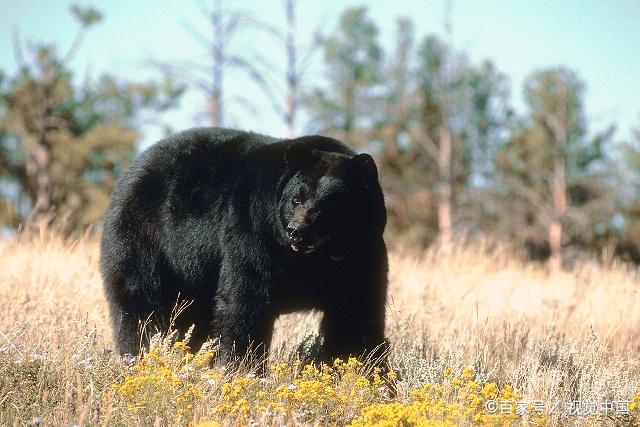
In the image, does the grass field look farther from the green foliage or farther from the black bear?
the green foliage

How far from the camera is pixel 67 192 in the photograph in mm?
29719

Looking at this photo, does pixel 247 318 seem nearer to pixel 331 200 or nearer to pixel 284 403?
pixel 331 200

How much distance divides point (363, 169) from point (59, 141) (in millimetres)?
27025

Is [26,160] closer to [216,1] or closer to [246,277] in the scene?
[216,1]

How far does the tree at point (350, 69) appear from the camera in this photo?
100 ft

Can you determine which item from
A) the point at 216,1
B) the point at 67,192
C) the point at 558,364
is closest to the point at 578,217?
the point at 216,1

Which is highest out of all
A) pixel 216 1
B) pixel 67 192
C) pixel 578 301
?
pixel 216 1

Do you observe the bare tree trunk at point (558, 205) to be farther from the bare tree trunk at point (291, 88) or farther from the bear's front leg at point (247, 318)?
the bear's front leg at point (247, 318)

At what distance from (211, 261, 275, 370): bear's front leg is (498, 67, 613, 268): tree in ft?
89.6

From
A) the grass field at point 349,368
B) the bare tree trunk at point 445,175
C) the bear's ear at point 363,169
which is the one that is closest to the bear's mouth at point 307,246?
the bear's ear at point 363,169

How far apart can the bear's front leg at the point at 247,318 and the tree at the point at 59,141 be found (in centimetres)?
2311

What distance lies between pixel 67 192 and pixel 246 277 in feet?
87.7

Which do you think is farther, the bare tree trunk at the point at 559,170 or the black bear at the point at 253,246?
the bare tree trunk at the point at 559,170

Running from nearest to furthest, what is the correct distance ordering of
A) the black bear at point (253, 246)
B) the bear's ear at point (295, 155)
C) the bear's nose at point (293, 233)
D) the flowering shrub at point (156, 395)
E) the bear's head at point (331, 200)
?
the flowering shrub at point (156, 395)
the bear's nose at point (293, 233)
the bear's head at point (331, 200)
the black bear at point (253, 246)
the bear's ear at point (295, 155)
